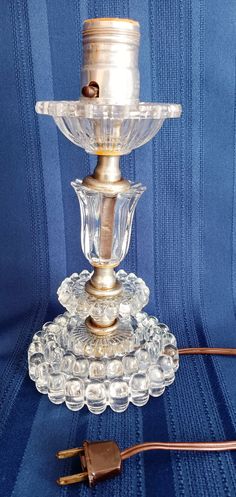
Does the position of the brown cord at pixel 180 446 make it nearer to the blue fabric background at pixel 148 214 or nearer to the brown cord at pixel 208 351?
the blue fabric background at pixel 148 214

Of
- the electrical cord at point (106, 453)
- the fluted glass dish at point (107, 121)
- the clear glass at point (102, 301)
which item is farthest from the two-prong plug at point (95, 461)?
the fluted glass dish at point (107, 121)

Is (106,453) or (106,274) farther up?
(106,274)

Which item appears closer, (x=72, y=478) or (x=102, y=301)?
(x=72, y=478)

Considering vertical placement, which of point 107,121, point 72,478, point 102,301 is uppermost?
point 107,121

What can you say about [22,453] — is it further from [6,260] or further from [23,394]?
[6,260]

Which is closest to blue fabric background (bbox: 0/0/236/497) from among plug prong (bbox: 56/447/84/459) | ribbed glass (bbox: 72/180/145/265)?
plug prong (bbox: 56/447/84/459)

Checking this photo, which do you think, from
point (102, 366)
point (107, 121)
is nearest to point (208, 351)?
point (102, 366)

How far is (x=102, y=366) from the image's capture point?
1.76ft

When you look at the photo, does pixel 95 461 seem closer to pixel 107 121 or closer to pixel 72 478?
pixel 72 478

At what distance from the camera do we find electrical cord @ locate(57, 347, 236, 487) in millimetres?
437

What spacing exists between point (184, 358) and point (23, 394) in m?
0.21

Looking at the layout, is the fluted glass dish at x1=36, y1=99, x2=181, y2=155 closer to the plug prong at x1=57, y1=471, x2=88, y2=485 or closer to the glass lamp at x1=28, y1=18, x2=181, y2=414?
the glass lamp at x1=28, y1=18, x2=181, y2=414

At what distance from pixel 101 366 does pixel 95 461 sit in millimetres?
113

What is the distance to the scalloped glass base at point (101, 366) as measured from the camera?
526 millimetres
